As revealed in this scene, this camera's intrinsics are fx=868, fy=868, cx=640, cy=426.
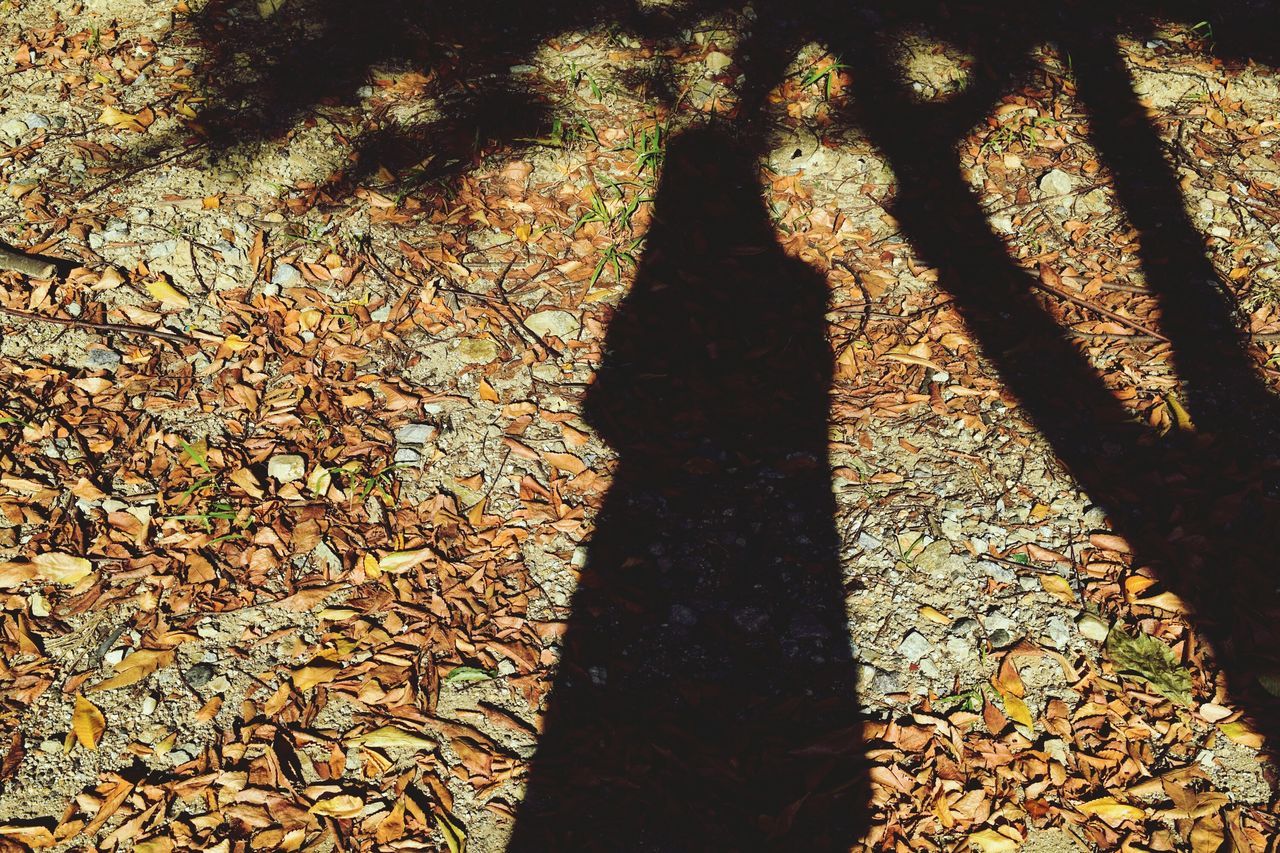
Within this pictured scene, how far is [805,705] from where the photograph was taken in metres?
2.86

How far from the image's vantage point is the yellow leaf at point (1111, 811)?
2584mm

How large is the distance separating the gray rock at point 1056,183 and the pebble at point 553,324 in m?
2.59

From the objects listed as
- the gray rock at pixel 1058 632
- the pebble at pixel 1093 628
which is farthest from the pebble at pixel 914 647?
the pebble at pixel 1093 628

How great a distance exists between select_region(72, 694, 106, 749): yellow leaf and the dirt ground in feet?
0.04

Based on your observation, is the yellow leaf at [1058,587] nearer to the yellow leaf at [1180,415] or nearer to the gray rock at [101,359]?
the yellow leaf at [1180,415]

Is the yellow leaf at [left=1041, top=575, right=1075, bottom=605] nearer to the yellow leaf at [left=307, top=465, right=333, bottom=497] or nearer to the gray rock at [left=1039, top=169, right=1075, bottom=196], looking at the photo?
the gray rock at [left=1039, top=169, right=1075, bottom=196]

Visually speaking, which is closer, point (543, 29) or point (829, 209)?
point (829, 209)

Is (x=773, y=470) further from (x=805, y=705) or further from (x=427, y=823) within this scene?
(x=427, y=823)

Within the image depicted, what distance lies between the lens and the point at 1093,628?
9.79ft

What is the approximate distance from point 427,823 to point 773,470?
1.79 m

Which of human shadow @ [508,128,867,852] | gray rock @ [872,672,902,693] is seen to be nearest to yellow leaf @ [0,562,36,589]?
human shadow @ [508,128,867,852]

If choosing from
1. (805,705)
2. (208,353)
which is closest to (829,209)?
(805,705)

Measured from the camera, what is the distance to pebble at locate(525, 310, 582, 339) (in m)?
3.96

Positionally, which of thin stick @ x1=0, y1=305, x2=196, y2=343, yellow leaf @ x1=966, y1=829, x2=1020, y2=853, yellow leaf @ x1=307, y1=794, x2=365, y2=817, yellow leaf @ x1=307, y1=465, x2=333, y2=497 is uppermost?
thin stick @ x1=0, y1=305, x2=196, y2=343
